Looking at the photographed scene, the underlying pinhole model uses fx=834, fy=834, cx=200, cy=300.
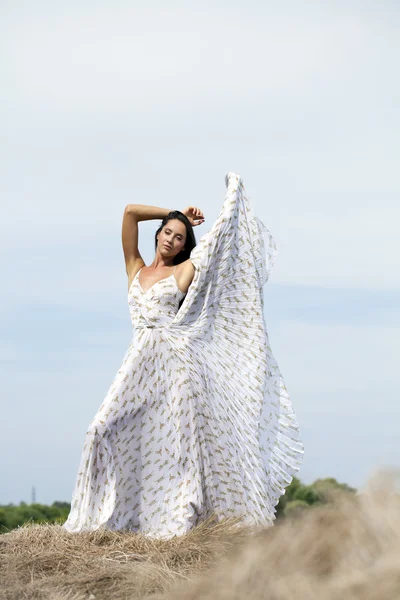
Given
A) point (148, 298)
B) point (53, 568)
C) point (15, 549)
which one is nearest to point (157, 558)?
point (53, 568)

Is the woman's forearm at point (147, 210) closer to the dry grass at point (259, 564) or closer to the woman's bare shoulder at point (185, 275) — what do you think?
the woman's bare shoulder at point (185, 275)

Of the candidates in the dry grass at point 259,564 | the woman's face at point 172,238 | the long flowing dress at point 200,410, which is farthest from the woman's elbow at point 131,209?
the dry grass at point 259,564

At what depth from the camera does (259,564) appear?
2.80 metres

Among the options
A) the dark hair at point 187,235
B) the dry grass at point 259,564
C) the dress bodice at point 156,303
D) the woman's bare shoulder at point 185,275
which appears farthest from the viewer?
the dark hair at point 187,235

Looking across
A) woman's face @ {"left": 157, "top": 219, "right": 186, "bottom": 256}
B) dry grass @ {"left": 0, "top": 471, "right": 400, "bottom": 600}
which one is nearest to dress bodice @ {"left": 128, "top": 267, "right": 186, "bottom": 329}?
woman's face @ {"left": 157, "top": 219, "right": 186, "bottom": 256}

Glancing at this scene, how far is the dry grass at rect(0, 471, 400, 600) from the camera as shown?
2643 millimetres

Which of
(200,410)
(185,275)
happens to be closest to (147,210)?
(185,275)

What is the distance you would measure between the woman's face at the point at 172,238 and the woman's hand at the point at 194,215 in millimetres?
151

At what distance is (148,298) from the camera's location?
5441mm

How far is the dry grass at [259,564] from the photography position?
2643mm

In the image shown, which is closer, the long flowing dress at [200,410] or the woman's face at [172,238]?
the long flowing dress at [200,410]

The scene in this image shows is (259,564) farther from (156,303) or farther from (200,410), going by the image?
(156,303)

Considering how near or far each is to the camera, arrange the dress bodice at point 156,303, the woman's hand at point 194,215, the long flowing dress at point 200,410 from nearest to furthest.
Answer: the long flowing dress at point 200,410, the dress bodice at point 156,303, the woman's hand at point 194,215

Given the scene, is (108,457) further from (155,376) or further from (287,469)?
(287,469)
